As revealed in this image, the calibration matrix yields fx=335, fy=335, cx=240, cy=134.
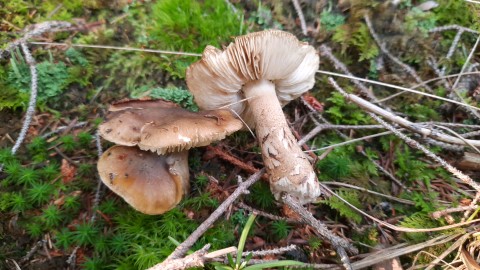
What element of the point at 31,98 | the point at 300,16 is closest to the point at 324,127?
the point at 300,16

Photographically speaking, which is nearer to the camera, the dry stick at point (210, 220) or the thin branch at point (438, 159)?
the dry stick at point (210, 220)

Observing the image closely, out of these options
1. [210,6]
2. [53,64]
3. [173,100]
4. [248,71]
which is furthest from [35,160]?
[210,6]

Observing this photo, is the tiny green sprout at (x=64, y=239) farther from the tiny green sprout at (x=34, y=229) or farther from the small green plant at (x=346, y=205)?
the small green plant at (x=346, y=205)

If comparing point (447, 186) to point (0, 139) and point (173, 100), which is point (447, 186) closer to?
point (173, 100)

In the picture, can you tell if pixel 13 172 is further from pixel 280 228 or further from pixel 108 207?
pixel 280 228

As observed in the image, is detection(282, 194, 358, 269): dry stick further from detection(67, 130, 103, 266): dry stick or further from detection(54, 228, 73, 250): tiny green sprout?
detection(54, 228, 73, 250): tiny green sprout

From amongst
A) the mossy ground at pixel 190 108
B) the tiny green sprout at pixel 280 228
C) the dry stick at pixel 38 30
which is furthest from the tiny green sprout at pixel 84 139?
the tiny green sprout at pixel 280 228

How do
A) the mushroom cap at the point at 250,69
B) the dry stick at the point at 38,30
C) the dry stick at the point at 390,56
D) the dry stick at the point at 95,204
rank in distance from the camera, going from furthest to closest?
the dry stick at the point at 390,56 → the dry stick at the point at 38,30 → the dry stick at the point at 95,204 → the mushroom cap at the point at 250,69
